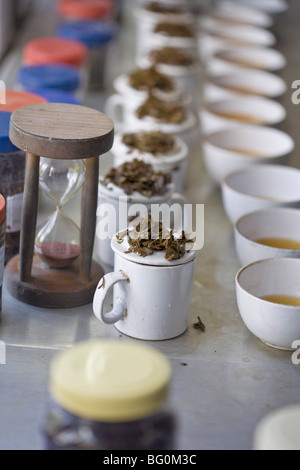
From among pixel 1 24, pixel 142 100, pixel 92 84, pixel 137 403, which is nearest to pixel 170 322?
pixel 137 403

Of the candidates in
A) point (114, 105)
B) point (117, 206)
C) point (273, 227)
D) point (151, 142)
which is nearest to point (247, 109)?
point (114, 105)

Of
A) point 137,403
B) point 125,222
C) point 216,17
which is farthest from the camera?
point 216,17

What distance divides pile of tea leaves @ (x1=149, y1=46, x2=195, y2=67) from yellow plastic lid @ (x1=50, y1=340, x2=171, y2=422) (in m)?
1.39

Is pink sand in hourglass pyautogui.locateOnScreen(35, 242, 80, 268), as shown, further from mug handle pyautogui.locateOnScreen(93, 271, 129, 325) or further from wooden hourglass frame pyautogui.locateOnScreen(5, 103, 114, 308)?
mug handle pyautogui.locateOnScreen(93, 271, 129, 325)

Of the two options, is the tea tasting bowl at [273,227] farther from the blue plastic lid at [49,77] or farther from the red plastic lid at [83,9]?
the red plastic lid at [83,9]

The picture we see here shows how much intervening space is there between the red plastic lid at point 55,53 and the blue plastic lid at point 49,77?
0.12 metres

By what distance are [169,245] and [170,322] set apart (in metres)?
0.12

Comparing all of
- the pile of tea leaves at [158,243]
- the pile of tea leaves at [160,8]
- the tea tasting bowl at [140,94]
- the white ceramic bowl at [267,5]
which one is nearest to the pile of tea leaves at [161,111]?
the tea tasting bowl at [140,94]

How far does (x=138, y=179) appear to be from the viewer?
4.04 feet

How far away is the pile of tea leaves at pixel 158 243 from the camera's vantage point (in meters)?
1.03

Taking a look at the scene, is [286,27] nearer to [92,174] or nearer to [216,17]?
[216,17]

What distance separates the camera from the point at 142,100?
5.52 ft

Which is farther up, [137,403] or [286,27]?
[137,403]

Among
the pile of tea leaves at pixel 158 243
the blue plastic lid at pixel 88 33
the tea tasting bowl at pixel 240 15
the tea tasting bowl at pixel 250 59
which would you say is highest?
the pile of tea leaves at pixel 158 243
